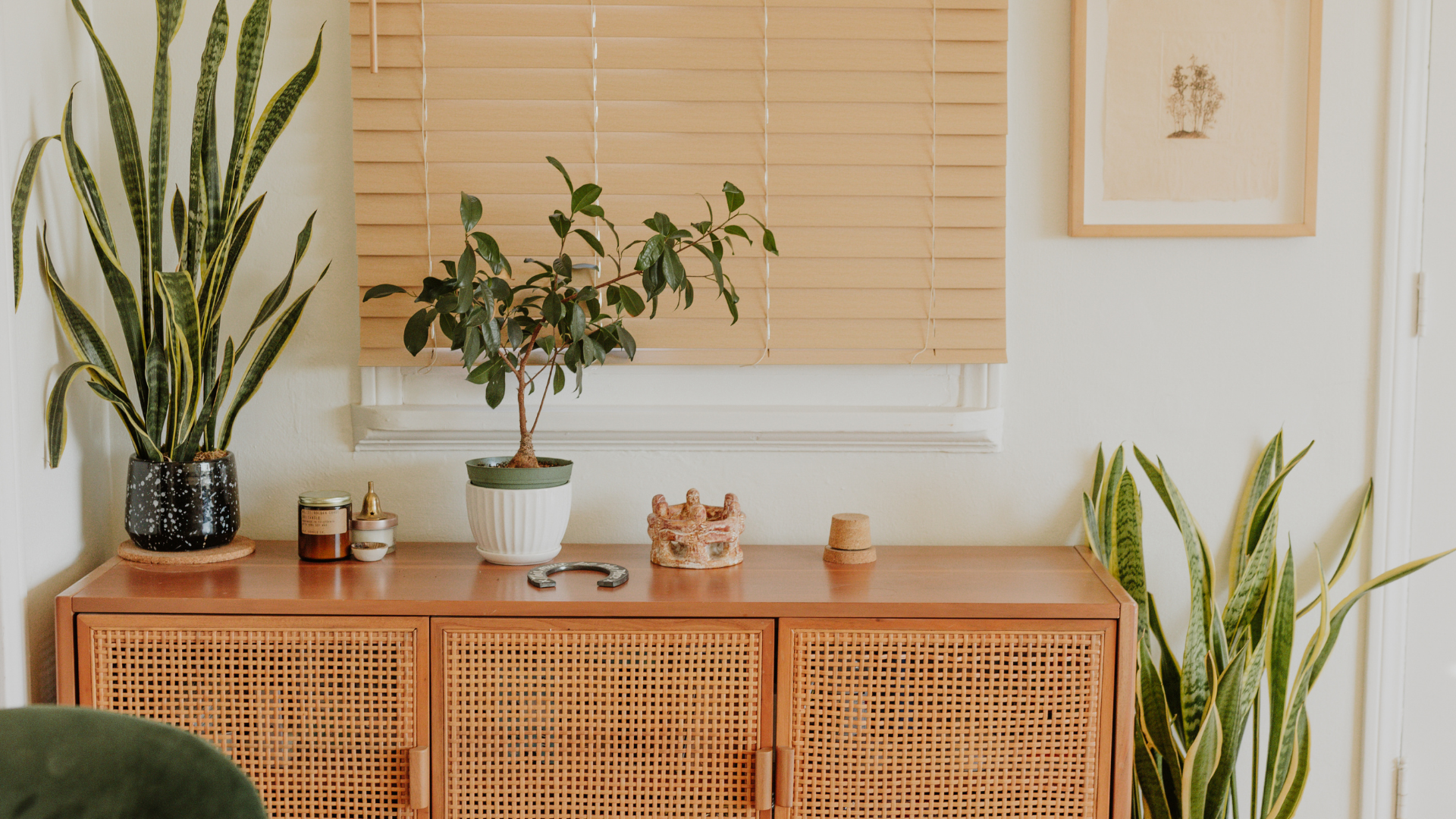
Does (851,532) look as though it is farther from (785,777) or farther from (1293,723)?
(1293,723)

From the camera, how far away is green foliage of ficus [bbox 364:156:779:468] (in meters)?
1.60

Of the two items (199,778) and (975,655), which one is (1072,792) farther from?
(199,778)

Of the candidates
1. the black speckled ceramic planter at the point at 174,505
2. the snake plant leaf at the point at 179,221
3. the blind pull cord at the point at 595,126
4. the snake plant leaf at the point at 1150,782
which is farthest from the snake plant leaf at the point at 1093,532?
the snake plant leaf at the point at 179,221

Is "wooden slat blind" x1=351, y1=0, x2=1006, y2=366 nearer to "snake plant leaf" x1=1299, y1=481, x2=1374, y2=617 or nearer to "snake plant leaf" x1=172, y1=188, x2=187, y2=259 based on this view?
"snake plant leaf" x1=172, y1=188, x2=187, y2=259

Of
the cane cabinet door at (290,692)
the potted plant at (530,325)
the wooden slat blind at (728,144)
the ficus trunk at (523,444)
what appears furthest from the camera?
the wooden slat blind at (728,144)

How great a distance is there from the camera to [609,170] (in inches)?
72.3

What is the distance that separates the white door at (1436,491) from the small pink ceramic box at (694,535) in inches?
52.9

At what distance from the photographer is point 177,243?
175cm

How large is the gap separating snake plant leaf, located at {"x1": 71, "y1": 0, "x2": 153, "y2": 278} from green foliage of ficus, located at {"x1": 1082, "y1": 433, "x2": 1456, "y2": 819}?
172 cm

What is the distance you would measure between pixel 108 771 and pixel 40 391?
97 cm

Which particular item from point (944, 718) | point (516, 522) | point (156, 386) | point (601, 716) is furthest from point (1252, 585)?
point (156, 386)

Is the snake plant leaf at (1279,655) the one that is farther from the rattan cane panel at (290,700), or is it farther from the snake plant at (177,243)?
the snake plant at (177,243)

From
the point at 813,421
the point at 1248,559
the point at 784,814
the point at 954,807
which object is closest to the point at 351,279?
the point at 813,421

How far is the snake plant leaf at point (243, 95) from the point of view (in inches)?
65.7
